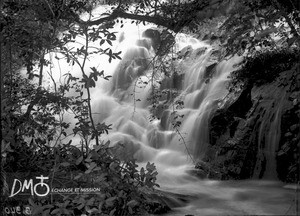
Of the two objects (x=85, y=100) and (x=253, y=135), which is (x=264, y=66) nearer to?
(x=253, y=135)

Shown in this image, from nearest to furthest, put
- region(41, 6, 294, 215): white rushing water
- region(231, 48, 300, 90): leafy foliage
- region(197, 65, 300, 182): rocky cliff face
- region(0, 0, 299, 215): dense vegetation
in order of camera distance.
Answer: region(0, 0, 299, 215): dense vegetation → region(41, 6, 294, 215): white rushing water → region(197, 65, 300, 182): rocky cliff face → region(231, 48, 300, 90): leafy foliage

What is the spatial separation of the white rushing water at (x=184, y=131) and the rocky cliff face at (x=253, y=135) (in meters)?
0.31

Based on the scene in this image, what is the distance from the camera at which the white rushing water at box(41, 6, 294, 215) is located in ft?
19.4

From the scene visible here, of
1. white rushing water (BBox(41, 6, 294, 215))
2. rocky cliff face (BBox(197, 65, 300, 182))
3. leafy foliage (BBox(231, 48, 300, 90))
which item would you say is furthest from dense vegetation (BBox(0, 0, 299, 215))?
leafy foliage (BBox(231, 48, 300, 90))

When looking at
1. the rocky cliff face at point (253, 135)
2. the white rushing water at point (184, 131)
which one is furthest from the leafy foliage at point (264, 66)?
the white rushing water at point (184, 131)

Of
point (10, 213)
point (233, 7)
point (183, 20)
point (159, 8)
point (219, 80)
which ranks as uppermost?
point (219, 80)

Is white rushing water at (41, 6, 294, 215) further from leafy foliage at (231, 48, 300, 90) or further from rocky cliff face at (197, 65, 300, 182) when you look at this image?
leafy foliage at (231, 48, 300, 90)

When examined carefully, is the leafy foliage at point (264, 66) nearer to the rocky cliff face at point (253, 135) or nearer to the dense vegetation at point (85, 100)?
the rocky cliff face at point (253, 135)

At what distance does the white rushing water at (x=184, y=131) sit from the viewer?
5.93 m

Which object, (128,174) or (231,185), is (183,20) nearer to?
(128,174)

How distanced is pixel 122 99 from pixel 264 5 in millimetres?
9433

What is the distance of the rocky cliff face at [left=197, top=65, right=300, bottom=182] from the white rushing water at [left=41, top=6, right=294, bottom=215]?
31cm

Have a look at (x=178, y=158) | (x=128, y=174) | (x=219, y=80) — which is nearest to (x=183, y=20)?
(x=128, y=174)

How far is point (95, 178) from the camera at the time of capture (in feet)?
8.04
